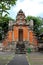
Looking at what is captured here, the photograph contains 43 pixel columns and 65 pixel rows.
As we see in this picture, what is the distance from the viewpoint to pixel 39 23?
2844 inches

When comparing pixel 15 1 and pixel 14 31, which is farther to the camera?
pixel 14 31

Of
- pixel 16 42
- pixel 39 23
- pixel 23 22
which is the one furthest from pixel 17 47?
pixel 39 23

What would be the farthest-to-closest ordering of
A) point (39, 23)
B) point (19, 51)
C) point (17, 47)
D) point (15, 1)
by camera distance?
1. point (39, 23)
2. point (17, 47)
3. point (19, 51)
4. point (15, 1)

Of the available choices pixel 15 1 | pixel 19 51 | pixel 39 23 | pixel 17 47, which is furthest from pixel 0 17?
pixel 39 23

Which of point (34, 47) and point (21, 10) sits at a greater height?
point (21, 10)

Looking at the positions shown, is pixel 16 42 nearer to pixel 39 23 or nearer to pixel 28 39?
pixel 28 39

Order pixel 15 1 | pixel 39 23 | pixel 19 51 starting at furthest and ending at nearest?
pixel 39 23, pixel 19 51, pixel 15 1

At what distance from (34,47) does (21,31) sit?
453cm

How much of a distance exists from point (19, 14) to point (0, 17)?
3381 cm

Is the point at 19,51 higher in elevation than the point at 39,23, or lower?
lower

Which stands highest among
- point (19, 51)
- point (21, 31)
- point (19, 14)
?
point (19, 14)

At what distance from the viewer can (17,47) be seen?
52.0 meters

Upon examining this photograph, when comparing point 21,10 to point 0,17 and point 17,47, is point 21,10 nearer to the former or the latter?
point 17,47

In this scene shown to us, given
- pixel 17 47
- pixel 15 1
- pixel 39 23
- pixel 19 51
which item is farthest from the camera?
pixel 39 23
